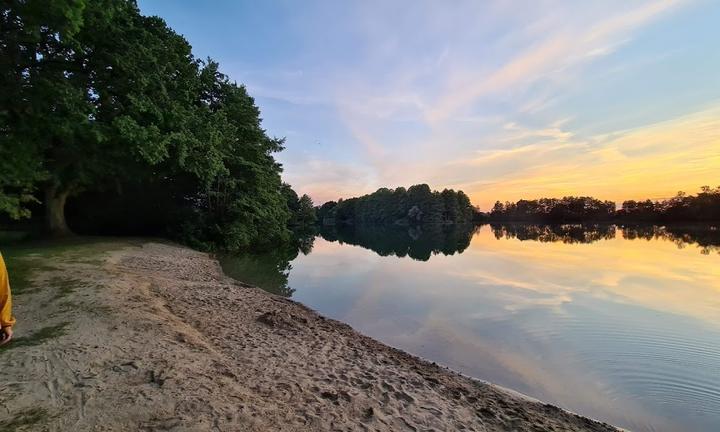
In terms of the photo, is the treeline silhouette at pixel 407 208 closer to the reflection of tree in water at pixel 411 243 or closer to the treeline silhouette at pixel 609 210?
the treeline silhouette at pixel 609 210

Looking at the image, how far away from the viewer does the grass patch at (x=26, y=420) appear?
135 inches

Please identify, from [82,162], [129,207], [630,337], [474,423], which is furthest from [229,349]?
[129,207]

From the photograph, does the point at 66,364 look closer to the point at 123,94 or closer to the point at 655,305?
the point at 123,94

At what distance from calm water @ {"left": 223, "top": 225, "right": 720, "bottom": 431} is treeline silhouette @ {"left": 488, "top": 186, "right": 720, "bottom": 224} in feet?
342

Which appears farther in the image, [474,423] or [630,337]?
[630,337]

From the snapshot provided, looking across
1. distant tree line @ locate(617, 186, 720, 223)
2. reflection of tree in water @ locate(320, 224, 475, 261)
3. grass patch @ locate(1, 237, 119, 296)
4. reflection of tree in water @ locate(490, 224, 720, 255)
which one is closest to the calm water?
grass patch @ locate(1, 237, 119, 296)

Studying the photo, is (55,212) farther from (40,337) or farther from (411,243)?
(411,243)

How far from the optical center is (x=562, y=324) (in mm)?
11391

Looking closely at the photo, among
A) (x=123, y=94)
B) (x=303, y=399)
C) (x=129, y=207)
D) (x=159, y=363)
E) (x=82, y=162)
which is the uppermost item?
(x=123, y=94)

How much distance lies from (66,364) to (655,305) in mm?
16735

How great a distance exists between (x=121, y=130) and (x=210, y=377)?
37.1 ft

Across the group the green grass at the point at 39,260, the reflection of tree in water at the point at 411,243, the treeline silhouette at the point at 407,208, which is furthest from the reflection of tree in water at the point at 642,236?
the treeline silhouette at the point at 407,208

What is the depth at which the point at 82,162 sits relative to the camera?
17203 mm

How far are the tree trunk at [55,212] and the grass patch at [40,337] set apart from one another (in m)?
17.8
